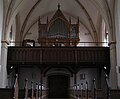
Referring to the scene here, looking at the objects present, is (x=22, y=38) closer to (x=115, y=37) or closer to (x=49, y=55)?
(x=49, y=55)

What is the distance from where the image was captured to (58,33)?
2245 cm

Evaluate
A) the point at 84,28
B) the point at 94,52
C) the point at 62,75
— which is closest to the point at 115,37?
the point at 94,52

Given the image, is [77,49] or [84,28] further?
[84,28]

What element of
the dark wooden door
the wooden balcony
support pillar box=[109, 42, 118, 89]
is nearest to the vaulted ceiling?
the wooden balcony

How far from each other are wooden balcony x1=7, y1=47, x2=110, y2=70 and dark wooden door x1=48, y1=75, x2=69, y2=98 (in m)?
6.25

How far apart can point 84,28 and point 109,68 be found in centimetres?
763

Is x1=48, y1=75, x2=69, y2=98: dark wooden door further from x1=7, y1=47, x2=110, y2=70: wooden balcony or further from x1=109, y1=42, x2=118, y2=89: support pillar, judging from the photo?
x1=109, y1=42, x2=118, y2=89: support pillar

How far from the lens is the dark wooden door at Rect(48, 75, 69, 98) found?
25994 mm

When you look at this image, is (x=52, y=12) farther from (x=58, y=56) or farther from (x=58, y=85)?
(x=58, y=85)

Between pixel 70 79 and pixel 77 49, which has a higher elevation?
pixel 77 49

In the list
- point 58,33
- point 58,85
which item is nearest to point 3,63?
point 58,33

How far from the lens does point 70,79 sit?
24.8m

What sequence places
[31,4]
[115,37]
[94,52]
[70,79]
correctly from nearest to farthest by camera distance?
[115,37], [94,52], [31,4], [70,79]

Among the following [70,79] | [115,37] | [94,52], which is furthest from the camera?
[70,79]
